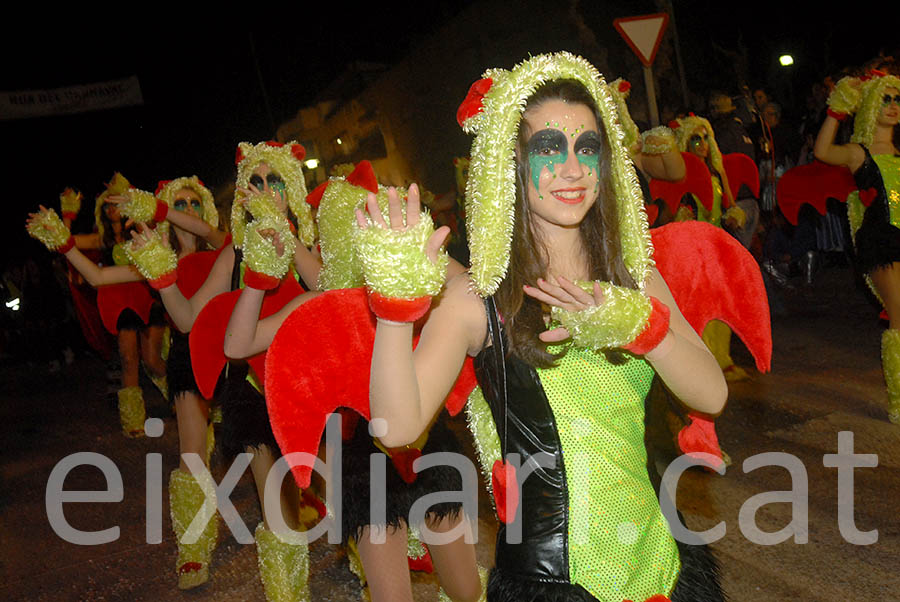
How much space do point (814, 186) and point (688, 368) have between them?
13.9 feet

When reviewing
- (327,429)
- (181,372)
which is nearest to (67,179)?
(181,372)

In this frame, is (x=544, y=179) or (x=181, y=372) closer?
(x=544, y=179)

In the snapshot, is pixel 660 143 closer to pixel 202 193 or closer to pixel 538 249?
pixel 202 193

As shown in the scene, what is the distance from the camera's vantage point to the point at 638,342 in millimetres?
1674

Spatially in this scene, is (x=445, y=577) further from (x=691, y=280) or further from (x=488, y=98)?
(x=488, y=98)

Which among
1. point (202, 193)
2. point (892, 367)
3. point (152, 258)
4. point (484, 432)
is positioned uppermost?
point (202, 193)

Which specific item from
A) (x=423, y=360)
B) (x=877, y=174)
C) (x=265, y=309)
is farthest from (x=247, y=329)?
(x=877, y=174)

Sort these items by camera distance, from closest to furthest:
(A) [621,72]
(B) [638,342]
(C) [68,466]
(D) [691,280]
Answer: (B) [638,342] < (D) [691,280] < (C) [68,466] < (A) [621,72]

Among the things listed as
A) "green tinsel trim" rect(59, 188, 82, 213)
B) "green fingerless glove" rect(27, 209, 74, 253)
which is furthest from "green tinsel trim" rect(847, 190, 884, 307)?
"green tinsel trim" rect(59, 188, 82, 213)

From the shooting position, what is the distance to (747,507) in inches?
154

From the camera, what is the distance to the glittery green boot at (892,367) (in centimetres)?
437

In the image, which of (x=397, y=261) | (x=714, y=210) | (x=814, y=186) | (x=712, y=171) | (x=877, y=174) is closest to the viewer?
(x=397, y=261)

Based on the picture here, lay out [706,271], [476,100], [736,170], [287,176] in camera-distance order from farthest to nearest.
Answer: [736,170] < [287,176] < [706,271] < [476,100]

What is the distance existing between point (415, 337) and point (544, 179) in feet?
2.47
